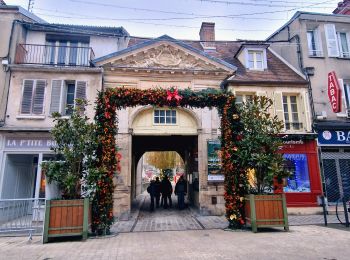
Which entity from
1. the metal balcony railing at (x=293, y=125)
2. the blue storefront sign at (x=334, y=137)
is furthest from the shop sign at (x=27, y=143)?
the blue storefront sign at (x=334, y=137)

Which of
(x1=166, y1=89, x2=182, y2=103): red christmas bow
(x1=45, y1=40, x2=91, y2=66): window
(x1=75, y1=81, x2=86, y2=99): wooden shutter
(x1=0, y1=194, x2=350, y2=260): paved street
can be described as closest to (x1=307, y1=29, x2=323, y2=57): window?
(x1=0, y1=194, x2=350, y2=260): paved street

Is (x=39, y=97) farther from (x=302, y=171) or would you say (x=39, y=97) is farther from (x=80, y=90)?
(x=302, y=171)

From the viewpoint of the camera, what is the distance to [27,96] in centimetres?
1170

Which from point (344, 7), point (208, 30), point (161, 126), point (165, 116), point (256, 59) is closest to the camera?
point (161, 126)

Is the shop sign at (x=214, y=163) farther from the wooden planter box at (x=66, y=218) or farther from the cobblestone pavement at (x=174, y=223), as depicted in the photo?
the wooden planter box at (x=66, y=218)

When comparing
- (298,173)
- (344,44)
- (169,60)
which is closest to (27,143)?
(169,60)

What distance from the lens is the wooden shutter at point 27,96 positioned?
11576mm

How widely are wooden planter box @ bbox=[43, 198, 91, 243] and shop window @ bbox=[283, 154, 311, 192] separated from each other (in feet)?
30.0

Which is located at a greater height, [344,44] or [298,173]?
[344,44]

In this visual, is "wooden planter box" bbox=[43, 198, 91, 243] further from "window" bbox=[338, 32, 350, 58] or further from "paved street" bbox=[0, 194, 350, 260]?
"window" bbox=[338, 32, 350, 58]

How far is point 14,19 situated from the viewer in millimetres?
11969

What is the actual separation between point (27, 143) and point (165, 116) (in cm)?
614

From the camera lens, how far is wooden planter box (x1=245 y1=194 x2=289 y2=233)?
7.71 metres

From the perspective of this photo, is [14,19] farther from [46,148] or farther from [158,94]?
[158,94]
